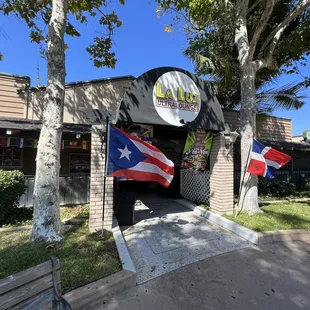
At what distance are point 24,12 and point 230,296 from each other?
10406mm

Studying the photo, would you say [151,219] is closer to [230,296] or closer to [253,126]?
[230,296]

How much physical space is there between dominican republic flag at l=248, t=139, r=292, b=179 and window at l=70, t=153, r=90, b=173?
7487 millimetres

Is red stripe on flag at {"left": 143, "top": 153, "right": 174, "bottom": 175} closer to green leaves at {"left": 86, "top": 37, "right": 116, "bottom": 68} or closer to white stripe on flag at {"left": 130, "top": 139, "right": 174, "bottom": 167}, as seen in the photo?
white stripe on flag at {"left": 130, "top": 139, "right": 174, "bottom": 167}

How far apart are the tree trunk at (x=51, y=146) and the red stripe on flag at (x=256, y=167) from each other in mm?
5152

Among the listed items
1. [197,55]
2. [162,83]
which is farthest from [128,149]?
[197,55]

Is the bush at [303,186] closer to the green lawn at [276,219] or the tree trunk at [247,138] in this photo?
the green lawn at [276,219]

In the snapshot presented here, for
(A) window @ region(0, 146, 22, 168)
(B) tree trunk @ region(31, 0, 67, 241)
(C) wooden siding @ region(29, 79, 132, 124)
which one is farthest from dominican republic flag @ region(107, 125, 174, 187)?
(A) window @ region(0, 146, 22, 168)

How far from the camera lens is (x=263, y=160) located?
21.7 feet

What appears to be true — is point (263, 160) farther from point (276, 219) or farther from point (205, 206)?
point (205, 206)

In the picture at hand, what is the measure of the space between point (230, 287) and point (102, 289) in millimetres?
1948

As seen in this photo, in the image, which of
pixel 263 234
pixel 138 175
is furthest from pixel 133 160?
pixel 263 234

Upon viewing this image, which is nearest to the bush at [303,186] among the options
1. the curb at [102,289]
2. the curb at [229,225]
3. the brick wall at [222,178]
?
the brick wall at [222,178]

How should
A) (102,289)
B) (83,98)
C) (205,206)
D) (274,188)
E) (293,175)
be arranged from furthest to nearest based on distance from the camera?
1. (293,175)
2. (274,188)
3. (83,98)
4. (205,206)
5. (102,289)

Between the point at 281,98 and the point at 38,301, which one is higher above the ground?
the point at 281,98
